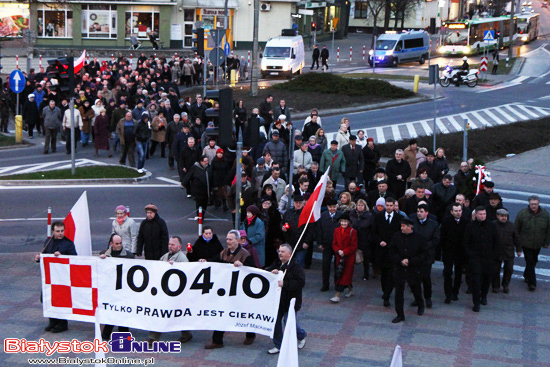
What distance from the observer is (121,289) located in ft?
37.7

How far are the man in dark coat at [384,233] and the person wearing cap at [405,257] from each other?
76 cm

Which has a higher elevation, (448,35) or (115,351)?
(448,35)

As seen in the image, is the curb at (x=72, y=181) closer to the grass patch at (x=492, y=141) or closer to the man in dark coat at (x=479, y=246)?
the grass patch at (x=492, y=141)

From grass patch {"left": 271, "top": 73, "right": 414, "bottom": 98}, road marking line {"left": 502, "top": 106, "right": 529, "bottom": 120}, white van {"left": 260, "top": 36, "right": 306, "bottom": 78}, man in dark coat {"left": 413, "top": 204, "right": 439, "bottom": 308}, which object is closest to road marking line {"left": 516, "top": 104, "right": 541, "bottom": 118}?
road marking line {"left": 502, "top": 106, "right": 529, "bottom": 120}

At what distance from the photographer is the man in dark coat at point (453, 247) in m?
13.5

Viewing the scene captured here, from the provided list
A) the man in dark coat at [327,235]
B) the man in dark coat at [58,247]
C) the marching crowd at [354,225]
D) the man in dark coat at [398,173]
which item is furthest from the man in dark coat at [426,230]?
the man in dark coat at [58,247]

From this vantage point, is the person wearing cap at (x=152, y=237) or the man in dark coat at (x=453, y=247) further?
the man in dark coat at (x=453, y=247)

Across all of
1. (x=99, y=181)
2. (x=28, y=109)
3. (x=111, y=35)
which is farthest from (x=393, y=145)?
(x=111, y=35)

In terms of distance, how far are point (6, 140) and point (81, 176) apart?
7035 mm

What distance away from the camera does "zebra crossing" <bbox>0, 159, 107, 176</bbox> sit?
77.0 ft

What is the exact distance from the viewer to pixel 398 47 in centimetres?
5600

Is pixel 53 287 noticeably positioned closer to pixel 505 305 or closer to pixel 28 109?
pixel 505 305

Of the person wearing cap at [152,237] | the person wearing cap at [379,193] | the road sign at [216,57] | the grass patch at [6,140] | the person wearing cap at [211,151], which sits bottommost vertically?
the grass patch at [6,140]

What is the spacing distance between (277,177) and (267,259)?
97.9 inches
